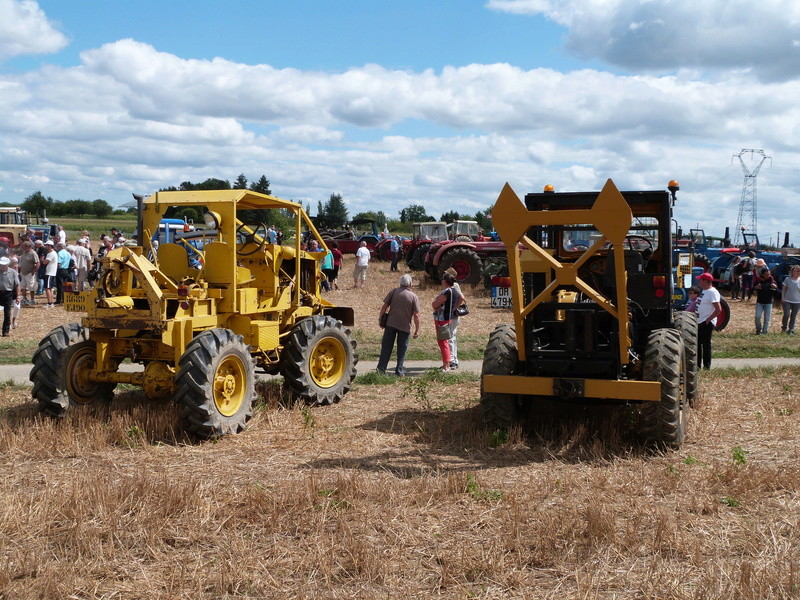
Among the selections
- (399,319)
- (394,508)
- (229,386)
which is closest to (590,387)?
(394,508)

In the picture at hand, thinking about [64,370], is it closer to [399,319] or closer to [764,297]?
[399,319]

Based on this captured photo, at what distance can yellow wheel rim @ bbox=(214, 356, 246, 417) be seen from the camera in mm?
7922

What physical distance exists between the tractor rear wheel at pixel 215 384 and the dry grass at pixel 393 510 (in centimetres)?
19

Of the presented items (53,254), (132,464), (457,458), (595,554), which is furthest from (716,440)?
(53,254)

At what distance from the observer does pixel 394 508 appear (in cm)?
562

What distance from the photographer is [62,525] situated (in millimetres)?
5285

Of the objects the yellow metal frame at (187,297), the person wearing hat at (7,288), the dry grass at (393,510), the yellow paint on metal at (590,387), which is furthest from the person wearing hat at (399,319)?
the person wearing hat at (7,288)

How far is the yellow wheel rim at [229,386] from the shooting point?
26.0 ft

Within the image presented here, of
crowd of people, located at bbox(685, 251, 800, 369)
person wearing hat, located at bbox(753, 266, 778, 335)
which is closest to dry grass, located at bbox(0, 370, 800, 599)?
crowd of people, located at bbox(685, 251, 800, 369)

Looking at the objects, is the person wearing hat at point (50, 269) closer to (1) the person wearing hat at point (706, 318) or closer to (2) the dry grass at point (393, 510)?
(2) the dry grass at point (393, 510)

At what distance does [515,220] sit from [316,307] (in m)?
3.80

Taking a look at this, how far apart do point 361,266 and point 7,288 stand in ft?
37.1

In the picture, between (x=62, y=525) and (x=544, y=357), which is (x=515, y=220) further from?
(x=62, y=525)

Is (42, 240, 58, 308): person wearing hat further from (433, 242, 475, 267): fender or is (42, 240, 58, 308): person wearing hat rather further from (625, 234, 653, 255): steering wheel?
(625, 234, 653, 255): steering wheel
